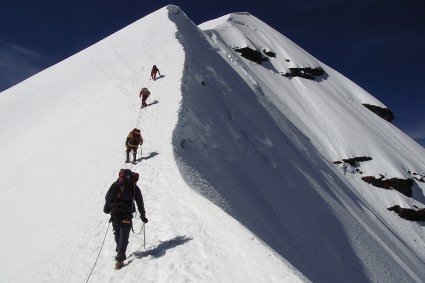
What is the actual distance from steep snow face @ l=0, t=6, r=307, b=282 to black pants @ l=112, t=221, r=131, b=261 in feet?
0.87

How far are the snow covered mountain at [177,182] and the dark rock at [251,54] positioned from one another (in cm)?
1372

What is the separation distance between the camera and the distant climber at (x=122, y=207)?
21.8 ft

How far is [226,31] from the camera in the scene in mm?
54031

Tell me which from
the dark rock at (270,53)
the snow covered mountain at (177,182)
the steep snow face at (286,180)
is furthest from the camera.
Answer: the dark rock at (270,53)

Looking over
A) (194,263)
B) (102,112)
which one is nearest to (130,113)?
(102,112)

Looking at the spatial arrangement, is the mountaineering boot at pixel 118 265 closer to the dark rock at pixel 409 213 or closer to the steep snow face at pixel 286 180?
the steep snow face at pixel 286 180

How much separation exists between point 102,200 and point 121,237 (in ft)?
10.9

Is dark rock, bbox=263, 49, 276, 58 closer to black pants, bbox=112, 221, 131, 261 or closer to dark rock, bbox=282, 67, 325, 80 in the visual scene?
dark rock, bbox=282, 67, 325, 80

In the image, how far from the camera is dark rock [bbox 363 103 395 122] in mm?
57469

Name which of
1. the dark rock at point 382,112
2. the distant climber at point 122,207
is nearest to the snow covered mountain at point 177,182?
the distant climber at point 122,207

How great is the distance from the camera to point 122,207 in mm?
6793

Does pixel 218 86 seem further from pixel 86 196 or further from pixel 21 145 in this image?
pixel 86 196

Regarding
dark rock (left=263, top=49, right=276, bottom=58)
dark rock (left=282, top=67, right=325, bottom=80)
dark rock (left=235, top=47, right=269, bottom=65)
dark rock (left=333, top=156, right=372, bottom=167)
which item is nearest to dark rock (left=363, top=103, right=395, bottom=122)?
dark rock (left=282, top=67, right=325, bottom=80)

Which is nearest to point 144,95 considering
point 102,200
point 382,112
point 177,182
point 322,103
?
point 102,200
